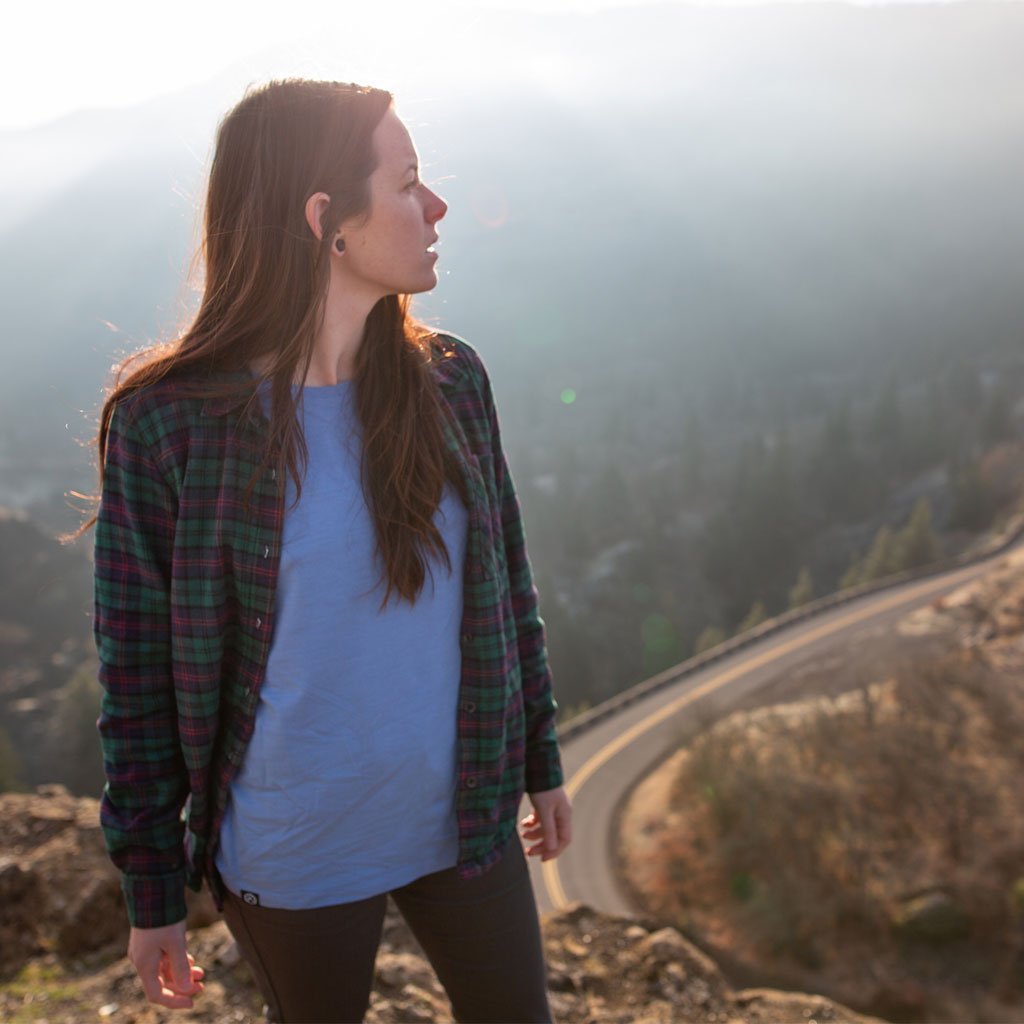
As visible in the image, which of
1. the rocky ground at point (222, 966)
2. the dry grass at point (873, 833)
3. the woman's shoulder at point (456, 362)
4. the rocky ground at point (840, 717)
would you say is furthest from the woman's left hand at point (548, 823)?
the dry grass at point (873, 833)

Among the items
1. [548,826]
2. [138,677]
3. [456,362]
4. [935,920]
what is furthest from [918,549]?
[138,677]

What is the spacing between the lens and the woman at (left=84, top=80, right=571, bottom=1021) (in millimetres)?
1822

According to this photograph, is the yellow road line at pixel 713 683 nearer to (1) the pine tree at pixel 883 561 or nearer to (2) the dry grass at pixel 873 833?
(2) the dry grass at pixel 873 833

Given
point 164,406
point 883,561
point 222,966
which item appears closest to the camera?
point 164,406

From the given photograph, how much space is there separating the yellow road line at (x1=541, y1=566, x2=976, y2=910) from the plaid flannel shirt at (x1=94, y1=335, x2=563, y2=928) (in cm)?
1959

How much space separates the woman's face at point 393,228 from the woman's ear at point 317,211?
51 mm

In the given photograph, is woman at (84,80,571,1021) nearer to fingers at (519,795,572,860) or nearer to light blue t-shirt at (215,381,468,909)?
light blue t-shirt at (215,381,468,909)

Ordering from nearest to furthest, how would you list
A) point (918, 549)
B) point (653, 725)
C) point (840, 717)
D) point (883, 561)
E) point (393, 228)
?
point (393, 228), point (840, 717), point (653, 725), point (918, 549), point (883, 561)

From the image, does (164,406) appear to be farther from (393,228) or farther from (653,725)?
(653,725)

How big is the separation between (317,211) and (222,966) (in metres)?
3.61

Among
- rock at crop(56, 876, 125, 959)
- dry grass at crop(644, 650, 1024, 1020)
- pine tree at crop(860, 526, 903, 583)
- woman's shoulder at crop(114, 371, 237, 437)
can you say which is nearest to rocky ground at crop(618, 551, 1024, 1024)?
dry grass at crop(644, 650, 1024, 1020)

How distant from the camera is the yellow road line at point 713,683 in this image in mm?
21859

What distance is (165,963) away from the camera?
194cm

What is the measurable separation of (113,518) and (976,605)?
34769 mm
